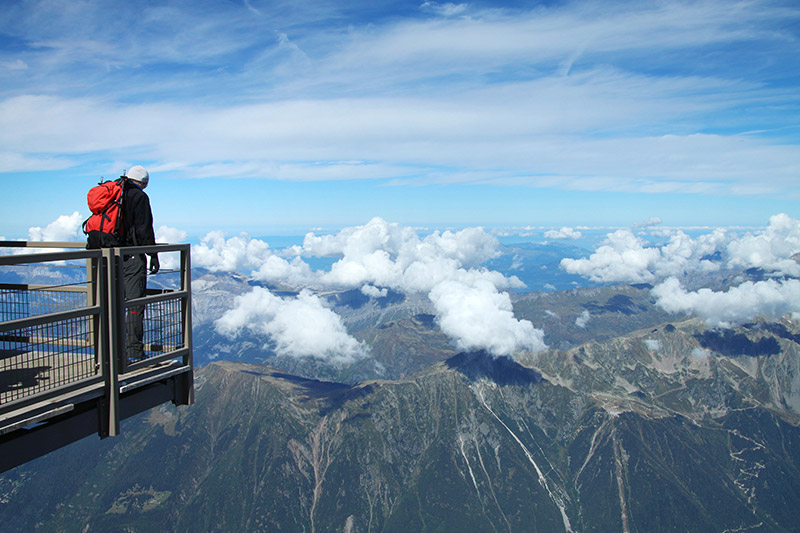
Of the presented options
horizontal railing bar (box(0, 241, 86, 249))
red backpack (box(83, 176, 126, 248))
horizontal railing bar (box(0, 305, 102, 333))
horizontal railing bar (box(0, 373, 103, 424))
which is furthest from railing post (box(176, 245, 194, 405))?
horizontal railing bar (box(0, 241, 86, 249))

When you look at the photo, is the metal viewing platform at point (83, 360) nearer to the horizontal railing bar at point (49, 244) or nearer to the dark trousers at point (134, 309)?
the dark trousers at point (134, 309)

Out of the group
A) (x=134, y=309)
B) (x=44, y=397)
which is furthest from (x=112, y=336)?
(x=134, y=309)

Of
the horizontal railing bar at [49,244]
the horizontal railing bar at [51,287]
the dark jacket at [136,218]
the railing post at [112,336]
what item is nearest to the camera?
the railing post at [112,336]

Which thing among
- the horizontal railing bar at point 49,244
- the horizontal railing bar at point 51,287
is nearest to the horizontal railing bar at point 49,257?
the horizontal railing bar at point 51,287

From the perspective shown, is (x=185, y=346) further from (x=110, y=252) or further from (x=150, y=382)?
(x=110, y=252)

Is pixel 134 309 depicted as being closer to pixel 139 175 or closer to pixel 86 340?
pixel 86 340

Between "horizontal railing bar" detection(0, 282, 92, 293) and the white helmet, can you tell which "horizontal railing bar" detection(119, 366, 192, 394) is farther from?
the white helmet

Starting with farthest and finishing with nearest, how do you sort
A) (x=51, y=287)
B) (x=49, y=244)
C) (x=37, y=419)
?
(x=49, y=244), (x=51, y=287), (x=37, y=419)

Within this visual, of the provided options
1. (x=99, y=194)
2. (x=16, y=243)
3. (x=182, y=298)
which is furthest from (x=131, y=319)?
(x=16, y=243)
